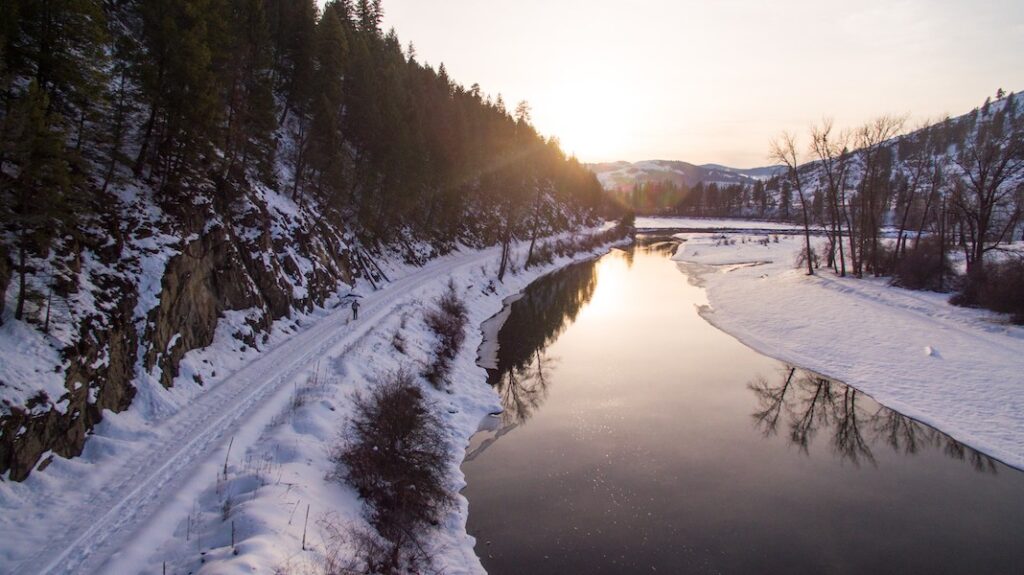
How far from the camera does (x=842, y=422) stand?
18.7 meters

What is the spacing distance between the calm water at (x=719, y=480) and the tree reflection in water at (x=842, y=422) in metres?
0.07

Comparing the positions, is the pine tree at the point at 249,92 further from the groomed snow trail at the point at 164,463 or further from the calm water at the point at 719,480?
the calm water at the point at 719,480

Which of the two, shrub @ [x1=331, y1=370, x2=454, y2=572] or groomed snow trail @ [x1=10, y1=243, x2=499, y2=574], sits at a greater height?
groomed snow trail @ [x1=10, y1=243, x2=499, y2=574]

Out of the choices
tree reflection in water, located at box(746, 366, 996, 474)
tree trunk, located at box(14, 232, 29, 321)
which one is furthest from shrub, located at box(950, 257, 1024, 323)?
tree trunk, located at box(14, 232, 29, 321)

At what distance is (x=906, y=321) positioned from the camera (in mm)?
29000

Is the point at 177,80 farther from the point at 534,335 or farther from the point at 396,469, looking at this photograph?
the point at 534,335

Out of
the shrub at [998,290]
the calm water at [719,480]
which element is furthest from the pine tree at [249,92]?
the shrub at [998,290]

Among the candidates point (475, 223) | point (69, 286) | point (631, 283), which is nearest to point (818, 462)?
point (69, 286)

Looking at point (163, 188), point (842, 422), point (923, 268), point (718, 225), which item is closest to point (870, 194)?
point (923, 268)

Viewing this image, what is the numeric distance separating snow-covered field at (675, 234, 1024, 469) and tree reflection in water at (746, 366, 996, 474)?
0.51m

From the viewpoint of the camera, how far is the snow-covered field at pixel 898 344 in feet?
59.0

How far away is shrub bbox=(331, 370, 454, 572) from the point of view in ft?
35.3

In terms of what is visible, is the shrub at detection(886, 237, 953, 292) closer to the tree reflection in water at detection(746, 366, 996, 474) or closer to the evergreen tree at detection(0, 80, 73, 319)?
the tree reflection in water at detection(746, 366, 996, 474)

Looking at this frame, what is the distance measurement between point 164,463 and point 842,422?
2168 centimetres
